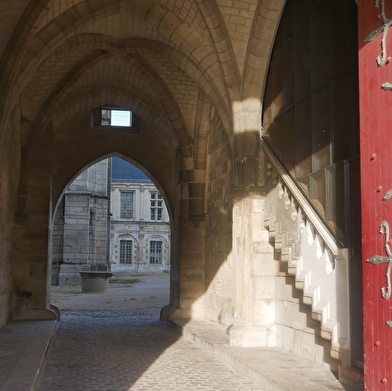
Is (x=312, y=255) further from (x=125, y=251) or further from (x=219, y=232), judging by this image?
(x=125, y=251)

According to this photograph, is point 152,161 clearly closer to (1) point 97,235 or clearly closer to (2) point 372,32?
(2) point 372,32

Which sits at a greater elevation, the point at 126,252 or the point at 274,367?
the point at 126,252

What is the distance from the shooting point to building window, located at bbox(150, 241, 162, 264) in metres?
44.5

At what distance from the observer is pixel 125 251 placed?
44.5m

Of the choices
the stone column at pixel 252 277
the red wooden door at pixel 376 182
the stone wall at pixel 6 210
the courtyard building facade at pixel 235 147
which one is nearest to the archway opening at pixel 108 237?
the courtyard building facade at pixel 235 147

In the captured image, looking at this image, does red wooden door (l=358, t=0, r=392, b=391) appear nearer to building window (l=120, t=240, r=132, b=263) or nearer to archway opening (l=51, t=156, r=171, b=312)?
archway opening (l=51, t=156, r=171, b=312)

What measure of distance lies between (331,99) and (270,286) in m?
2.75

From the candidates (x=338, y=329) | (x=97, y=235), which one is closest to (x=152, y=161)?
(x=338, y=329)

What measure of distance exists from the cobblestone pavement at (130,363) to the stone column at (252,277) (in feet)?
2.03

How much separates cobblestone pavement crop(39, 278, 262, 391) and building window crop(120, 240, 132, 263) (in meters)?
34.0

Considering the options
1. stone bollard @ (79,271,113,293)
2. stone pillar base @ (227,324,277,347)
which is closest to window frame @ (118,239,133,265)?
stone bollard @ (79,271,113,293)

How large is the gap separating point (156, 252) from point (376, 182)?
135 feet

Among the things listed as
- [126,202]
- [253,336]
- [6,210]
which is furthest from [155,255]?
[253,336]

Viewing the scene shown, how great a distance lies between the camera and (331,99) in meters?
5.58
